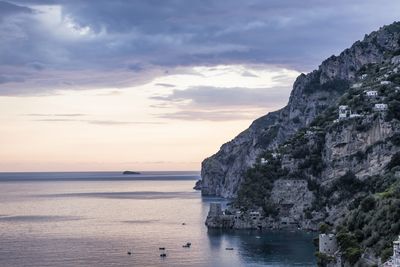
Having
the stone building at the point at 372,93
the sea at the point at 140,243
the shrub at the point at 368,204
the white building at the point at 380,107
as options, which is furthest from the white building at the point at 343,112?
the shrub at the point at 368,204

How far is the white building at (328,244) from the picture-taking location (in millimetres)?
75625

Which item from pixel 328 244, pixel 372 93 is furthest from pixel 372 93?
pixel 328 244

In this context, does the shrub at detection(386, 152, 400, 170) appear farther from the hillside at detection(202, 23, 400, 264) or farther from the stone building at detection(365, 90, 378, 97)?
the stone building at detection(365, 90, 378, 97)

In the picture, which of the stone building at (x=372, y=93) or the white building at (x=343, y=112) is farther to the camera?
the stone building at (x=372, y=93)

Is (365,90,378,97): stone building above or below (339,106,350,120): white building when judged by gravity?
above

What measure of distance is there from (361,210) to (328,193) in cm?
6297

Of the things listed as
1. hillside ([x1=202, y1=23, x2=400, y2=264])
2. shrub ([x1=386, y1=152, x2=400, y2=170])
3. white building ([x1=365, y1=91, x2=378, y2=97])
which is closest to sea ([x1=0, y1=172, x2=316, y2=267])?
hillside ([x1=202, y1=23, x2=400, y2=264])

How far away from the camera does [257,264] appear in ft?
332

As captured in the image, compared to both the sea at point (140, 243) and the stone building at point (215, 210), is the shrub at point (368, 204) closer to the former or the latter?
the sea at point (140, 243)

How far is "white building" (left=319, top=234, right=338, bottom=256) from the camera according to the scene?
248 feet

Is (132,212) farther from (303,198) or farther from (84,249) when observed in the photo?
(84,249)

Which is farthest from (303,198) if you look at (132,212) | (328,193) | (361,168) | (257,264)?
(132,212)

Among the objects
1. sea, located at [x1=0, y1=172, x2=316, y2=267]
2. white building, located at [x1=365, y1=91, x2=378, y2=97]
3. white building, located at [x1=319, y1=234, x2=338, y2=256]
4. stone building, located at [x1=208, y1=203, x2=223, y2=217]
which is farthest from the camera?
white building, located at [x1=365, y1=91, x2=378, y2=97]

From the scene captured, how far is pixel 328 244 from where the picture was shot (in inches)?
3014
